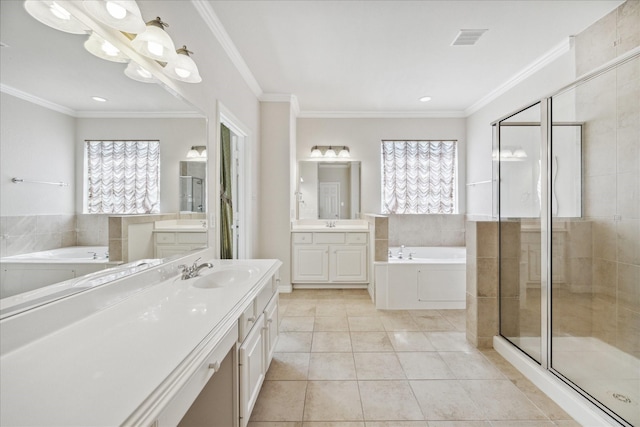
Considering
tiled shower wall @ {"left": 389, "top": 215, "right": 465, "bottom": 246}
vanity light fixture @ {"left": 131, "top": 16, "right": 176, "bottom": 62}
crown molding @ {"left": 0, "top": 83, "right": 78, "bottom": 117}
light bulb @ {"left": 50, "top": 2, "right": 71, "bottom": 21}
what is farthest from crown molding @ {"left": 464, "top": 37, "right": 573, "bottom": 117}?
crown molding @ {"left": 0, "top": 83, "right": 78, "bottom": 117}

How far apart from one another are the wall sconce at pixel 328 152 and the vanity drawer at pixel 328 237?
132cm

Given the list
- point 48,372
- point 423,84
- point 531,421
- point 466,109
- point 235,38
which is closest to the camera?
point 48,372

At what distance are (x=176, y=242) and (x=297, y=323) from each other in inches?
66.3

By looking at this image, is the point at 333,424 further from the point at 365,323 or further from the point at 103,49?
the point at 103,49

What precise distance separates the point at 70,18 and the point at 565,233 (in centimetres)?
295

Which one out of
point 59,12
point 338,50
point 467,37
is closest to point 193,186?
point 59,12

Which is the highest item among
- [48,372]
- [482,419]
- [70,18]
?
[70,18]

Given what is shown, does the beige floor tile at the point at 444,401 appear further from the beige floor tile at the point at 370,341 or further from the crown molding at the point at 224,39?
the crown molding at the point at 224,39

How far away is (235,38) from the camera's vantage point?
2.66m

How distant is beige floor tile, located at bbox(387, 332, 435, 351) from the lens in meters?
2.52

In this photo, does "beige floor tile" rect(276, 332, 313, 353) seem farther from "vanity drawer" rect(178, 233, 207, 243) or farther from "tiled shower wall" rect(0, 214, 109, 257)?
"tiled shower wall" rect(0, 214, 109, 257)

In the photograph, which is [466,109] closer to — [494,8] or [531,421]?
[494,8]

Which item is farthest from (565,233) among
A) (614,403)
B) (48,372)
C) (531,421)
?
(48,372)

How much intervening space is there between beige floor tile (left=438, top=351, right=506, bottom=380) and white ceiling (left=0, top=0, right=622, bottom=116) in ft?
8.60
